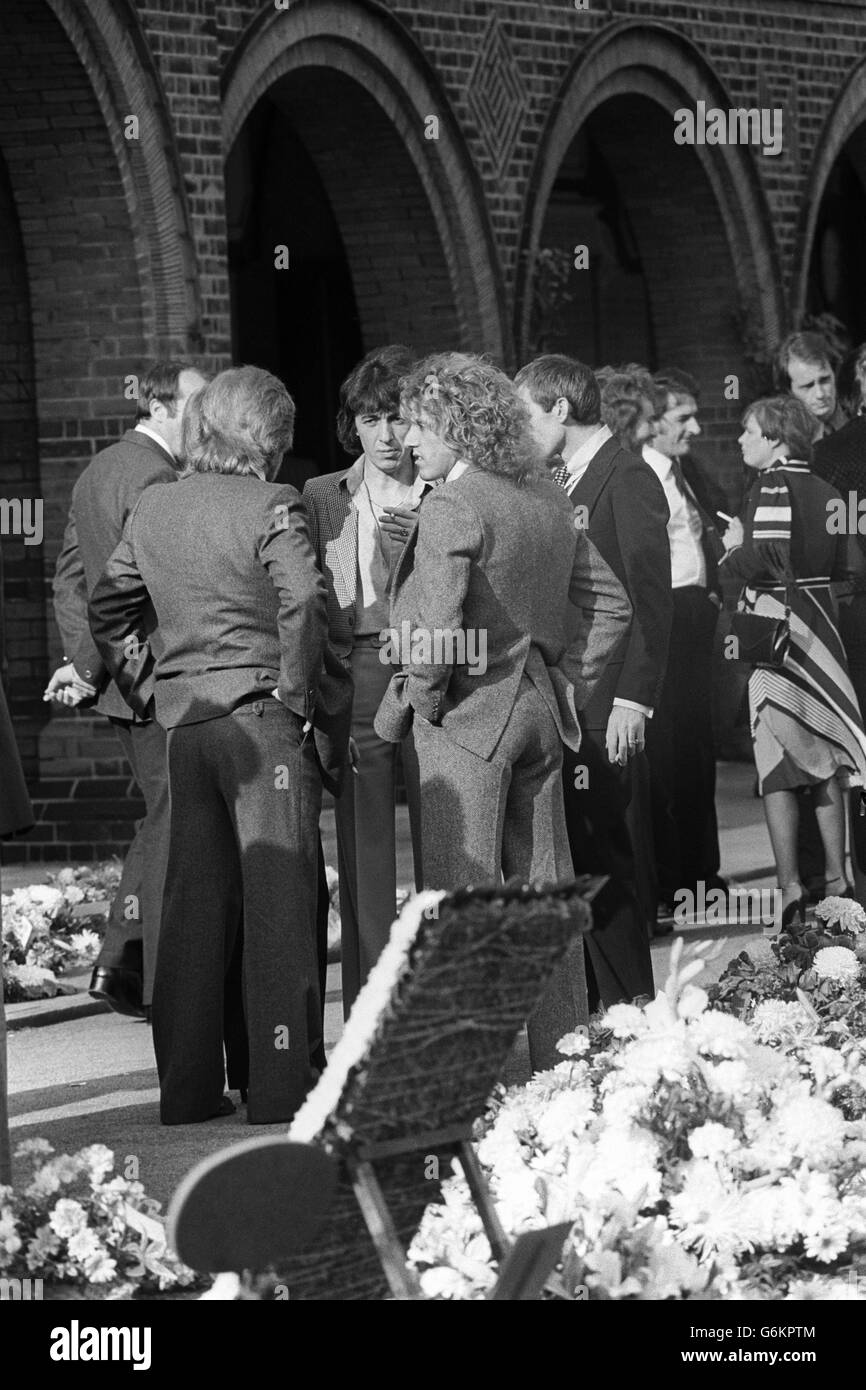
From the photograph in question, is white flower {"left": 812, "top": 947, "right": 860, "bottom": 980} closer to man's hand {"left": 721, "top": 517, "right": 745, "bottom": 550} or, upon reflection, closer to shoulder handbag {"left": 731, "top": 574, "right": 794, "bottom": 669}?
shoulder handbag {"left": 731, "top": 574, "right": 794, "bottom": 669}

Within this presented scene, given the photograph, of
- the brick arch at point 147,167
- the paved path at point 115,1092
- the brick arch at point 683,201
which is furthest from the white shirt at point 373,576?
the brick arch at point 683,201

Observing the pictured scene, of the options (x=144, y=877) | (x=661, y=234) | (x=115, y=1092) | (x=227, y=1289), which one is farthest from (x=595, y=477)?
(x=661, y=234)

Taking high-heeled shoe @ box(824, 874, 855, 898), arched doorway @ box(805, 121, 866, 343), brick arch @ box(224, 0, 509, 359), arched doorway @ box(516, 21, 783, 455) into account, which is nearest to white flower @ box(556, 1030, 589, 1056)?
high-heeled shoe @ box(824, 874, 855, 898)

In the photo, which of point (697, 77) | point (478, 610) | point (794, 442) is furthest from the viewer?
point (697, 77)

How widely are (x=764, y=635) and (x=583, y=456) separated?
1.61 m

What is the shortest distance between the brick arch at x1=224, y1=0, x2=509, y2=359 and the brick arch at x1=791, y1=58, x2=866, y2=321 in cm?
315

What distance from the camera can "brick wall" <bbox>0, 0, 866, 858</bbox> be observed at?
11.8 metres

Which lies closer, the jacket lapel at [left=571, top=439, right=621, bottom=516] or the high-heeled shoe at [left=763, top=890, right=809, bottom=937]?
the jacket lapel at [left=571, top=439, right=621, bottom=516]

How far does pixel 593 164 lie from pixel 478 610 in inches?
456

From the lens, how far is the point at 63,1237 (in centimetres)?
479

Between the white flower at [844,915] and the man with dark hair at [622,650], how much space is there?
20.7 inches

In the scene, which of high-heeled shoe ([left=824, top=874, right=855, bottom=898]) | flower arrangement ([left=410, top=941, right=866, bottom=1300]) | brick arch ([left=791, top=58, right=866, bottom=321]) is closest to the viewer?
flower arrangement ([left=410, top=941, right=866, bottom=1300])
